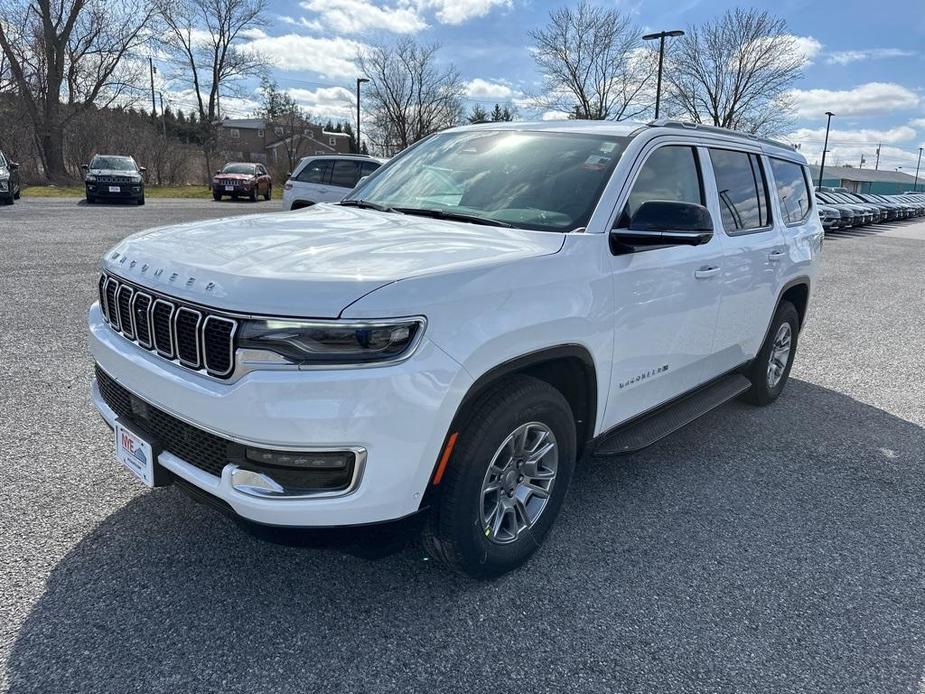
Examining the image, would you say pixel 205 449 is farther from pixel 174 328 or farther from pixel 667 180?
pixel 667 180

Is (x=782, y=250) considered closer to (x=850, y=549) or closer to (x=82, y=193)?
(x=850, y=549)

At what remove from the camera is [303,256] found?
2.45 m

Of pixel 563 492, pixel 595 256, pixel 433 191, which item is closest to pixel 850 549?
pixel 563 492

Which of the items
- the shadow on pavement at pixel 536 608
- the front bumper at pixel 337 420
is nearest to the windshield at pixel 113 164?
the shadow on pavement at pixel 536 608

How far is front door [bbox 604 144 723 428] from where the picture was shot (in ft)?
10.1

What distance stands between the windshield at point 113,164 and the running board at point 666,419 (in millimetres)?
23878

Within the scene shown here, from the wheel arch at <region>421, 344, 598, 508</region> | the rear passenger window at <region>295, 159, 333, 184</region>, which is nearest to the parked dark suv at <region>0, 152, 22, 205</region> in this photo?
the rear passenger window at <region>295, 159, 333, 184</region>

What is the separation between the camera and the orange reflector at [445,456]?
2373mm

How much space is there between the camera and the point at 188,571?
2.76 m

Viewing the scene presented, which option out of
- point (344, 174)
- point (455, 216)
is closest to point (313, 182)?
point (344, 174)

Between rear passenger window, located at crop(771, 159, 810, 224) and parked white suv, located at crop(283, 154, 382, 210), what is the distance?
31.5ft

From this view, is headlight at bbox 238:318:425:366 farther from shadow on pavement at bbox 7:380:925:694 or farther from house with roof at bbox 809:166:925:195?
house with roof at bbox 809:166:925:195

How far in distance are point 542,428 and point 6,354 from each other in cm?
479

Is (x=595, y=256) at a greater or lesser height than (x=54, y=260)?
greater
